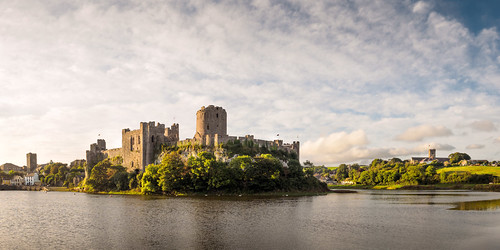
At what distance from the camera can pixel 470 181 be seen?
104 metres

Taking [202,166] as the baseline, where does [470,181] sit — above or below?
below

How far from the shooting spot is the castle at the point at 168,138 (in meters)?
86.1

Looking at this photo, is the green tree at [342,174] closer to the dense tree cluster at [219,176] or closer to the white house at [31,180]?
the dense tree cluster at [219,176]

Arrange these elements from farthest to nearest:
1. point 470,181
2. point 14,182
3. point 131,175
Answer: point 14,182, point 470,181, point 131,175

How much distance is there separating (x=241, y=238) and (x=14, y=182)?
159 metres

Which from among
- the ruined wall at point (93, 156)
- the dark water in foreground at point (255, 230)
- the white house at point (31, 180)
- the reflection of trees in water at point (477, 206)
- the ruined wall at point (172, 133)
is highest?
the ruined wall at point (172, 133)

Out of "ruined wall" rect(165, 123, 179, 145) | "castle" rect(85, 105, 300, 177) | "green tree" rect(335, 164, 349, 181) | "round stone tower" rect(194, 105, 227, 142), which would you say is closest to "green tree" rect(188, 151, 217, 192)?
"castle" rect(85, 105, 300, 177)

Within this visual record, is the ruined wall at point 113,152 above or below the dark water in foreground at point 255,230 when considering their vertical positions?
above

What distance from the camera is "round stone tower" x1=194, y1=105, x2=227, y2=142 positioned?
296 ft

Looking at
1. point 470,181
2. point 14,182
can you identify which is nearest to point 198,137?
point 470,181

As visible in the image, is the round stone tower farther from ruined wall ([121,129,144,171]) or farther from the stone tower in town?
the stone tower in town

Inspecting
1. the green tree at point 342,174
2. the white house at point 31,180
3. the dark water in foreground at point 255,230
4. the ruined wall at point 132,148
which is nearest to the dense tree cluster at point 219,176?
the ruined wall at point 132,148

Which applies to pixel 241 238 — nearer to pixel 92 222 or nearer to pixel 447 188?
pixel 92 222

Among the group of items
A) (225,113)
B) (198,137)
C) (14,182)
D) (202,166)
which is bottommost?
(14,182)
